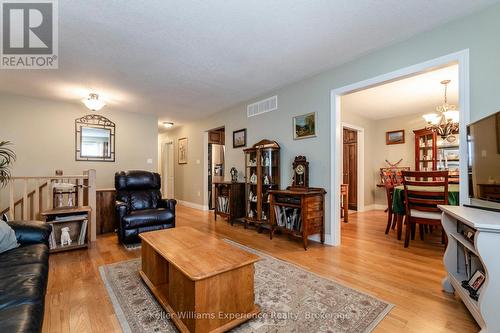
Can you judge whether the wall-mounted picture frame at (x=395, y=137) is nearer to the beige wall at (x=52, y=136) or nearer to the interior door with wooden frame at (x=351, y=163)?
the interior door with wooden frame at (x=351, y=163)

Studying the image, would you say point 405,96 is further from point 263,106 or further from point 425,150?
point 263,106

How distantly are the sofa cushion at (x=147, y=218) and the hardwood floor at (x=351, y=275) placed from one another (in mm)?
337

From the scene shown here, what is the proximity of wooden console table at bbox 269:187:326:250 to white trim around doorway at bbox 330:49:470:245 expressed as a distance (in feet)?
0.53

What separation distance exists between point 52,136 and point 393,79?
18.4ft

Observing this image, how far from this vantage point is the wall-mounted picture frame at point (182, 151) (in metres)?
6.49

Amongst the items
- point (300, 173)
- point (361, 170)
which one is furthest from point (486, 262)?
point (361, 170)

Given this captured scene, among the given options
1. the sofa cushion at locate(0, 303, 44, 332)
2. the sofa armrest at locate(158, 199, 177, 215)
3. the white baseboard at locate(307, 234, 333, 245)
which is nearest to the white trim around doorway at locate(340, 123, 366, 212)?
the white baseboard at locate(307, 234, 333, 245)

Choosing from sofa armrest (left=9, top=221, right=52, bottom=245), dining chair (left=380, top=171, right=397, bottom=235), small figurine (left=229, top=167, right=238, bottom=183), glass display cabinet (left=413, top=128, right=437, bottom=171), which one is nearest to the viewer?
sofa armrest (left=9, top=221, right=52, bottom=245)

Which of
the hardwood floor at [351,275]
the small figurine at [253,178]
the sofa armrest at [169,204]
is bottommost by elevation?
the hardwood floor at [351,275]

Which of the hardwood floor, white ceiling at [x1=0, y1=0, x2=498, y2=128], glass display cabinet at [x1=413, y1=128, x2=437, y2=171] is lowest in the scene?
the hardwood floor

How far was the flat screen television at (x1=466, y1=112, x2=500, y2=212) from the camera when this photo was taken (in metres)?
1.58

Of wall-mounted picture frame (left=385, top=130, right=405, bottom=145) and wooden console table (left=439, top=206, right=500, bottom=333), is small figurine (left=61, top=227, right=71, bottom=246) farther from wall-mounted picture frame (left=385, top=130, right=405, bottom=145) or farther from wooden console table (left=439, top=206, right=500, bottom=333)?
wall-mounted picture frame (left=385, top=130, right=405, bottom=145)

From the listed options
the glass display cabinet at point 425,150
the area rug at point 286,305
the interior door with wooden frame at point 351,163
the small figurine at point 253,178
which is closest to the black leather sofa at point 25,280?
the area rug at point 286,305

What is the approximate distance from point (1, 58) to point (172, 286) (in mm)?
3445
